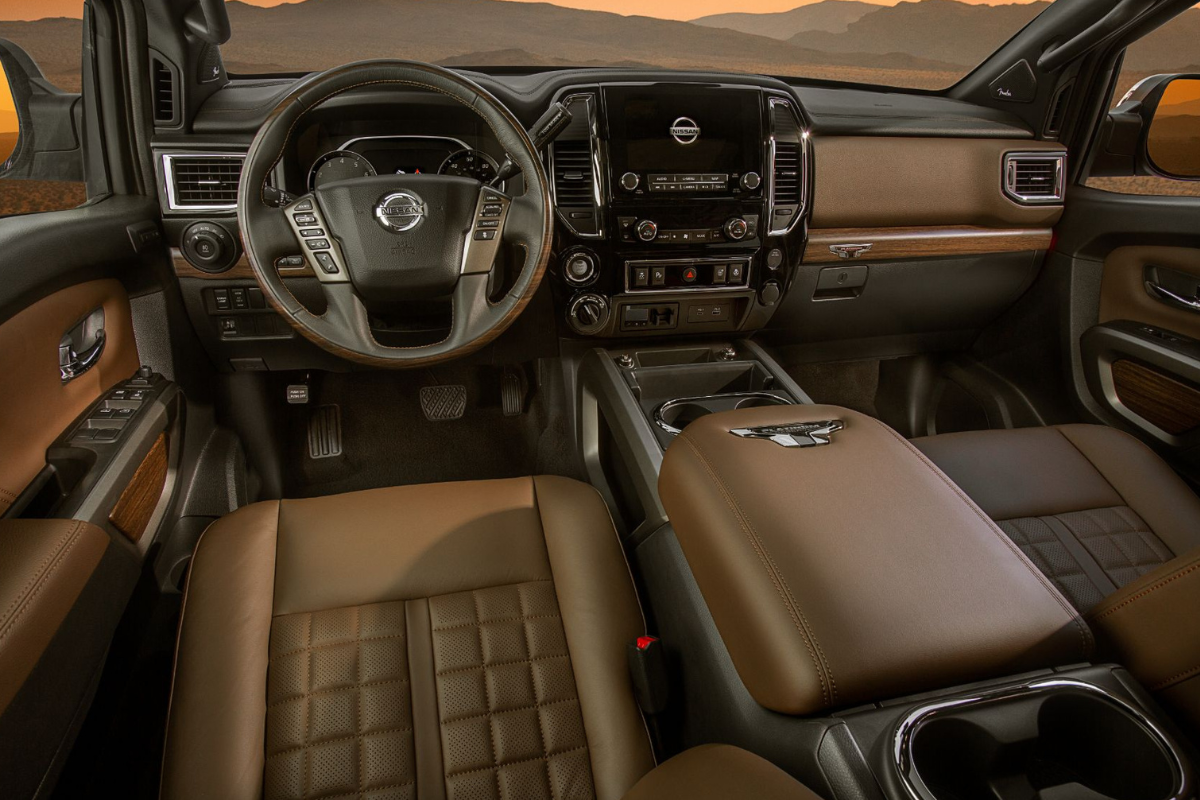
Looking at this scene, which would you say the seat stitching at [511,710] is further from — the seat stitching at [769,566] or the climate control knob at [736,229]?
the climate control knob at [736,229]

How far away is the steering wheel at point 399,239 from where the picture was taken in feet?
4.58

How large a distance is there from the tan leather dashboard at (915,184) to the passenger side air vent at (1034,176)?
2cm

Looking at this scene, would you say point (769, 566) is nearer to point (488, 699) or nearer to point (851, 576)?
point (851, 576)

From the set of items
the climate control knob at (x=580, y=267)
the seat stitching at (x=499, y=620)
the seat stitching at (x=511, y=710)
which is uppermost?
the climate control knob at (x=580, y=267)

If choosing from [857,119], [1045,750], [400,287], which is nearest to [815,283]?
[857,119]

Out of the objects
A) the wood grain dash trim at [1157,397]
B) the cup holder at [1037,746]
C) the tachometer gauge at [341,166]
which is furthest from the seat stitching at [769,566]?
the wood grain dash trim at [1157,397]

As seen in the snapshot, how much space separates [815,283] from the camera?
7.22ft

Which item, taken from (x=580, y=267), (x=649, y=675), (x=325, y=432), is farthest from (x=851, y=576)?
(x=325, y=432)

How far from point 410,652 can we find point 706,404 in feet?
3.09

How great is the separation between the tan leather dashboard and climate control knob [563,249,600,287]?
66cm

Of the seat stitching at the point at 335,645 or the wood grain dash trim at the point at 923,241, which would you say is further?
the wood grain dash trim at the point at 923,241

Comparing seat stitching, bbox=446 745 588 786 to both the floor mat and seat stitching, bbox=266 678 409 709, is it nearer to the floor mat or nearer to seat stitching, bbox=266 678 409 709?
seat stitching, bbox=266 678 409 709

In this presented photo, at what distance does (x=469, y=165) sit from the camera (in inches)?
68.4

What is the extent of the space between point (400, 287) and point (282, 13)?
1.23 meters
